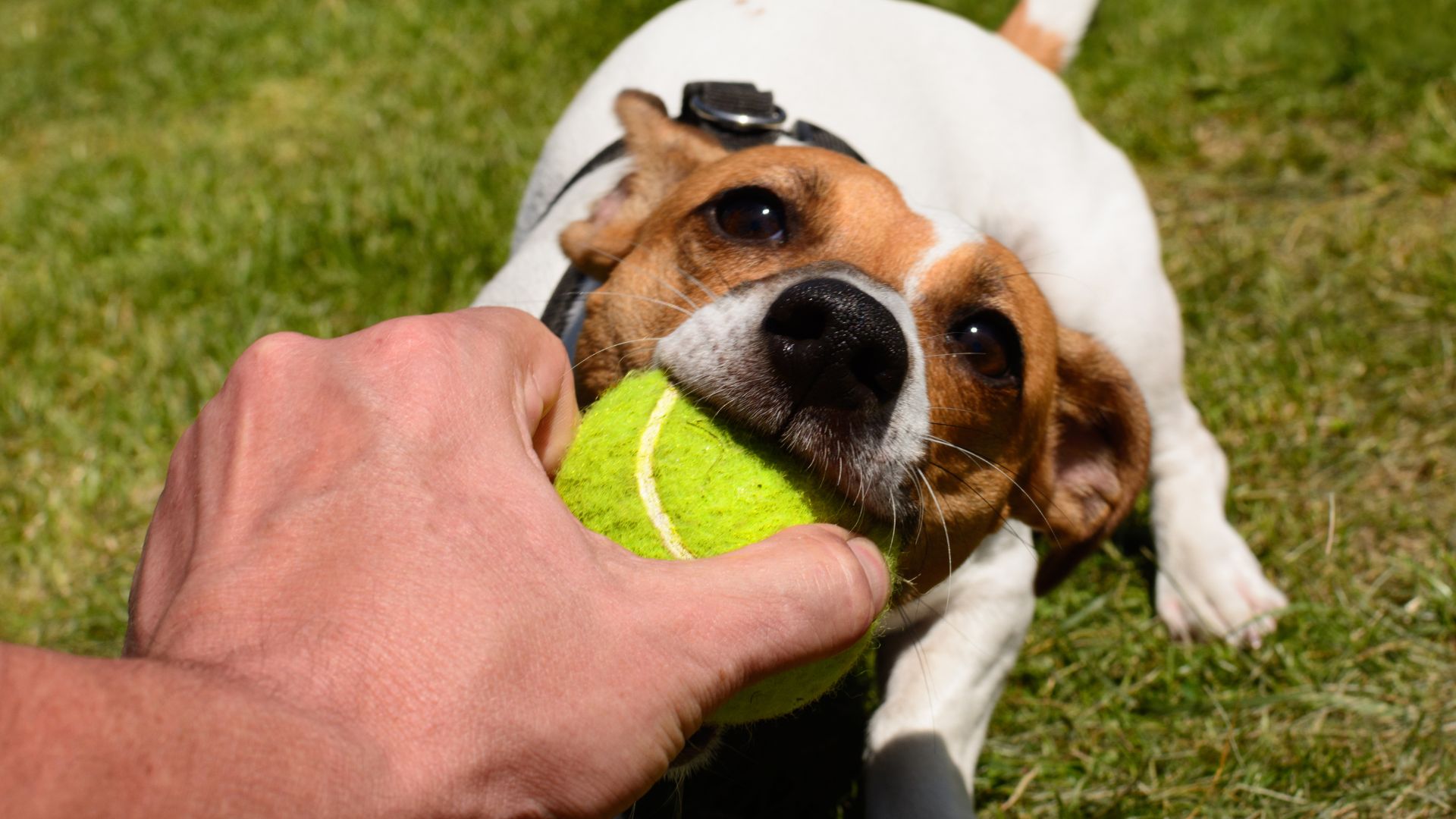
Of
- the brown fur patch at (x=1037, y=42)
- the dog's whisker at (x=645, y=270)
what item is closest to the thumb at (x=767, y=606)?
the dog's whisker at (x=645, y=270)

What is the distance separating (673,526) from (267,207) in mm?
4154

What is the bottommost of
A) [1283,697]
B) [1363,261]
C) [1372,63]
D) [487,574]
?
[1283,697]

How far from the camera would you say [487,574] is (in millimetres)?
1330

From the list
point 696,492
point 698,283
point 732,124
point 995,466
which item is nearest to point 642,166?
point 732,124

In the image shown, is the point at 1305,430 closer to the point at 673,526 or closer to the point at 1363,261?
the point at 1363,261

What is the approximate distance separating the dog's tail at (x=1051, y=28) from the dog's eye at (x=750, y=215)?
2274mm

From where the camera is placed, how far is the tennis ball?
1.71 m

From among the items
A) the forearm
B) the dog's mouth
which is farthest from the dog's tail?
the forearm

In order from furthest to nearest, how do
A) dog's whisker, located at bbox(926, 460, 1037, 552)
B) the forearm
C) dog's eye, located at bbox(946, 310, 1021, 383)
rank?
dog's eye, located at bbox(946, 310, 1021, 383)
dog's whisker, located at bbox(926, 460, 1037, 552)
the forearm

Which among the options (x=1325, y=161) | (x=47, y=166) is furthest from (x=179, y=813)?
(x=47, y=166)

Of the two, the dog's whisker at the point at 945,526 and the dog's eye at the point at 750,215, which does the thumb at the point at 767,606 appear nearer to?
the dog's whisker at the point at 945,526

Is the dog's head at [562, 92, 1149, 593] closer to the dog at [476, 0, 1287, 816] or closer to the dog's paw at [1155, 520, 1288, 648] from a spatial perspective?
the dog at [476, 0, 1287, 816]

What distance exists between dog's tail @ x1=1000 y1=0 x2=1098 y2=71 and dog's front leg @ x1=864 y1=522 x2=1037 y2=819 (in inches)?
81.1

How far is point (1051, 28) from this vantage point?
4340 millimetres
